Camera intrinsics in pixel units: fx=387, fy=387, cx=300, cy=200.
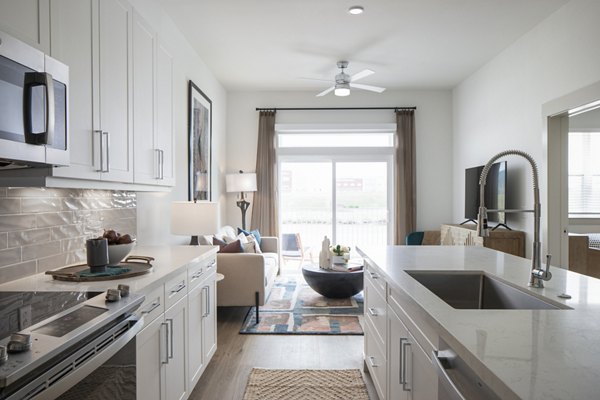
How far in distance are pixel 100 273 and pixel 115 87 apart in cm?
94

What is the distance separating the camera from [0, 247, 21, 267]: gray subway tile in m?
1.60

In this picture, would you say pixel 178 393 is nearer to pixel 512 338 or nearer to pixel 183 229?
pixel 183 229

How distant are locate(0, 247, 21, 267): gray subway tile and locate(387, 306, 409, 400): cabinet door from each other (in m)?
1.69

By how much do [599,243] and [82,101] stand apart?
5347mm

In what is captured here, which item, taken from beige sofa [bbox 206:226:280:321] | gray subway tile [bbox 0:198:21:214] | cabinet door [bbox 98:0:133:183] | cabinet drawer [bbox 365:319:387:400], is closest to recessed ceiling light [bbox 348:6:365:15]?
cabinet door [bbox 98:0:133:183]

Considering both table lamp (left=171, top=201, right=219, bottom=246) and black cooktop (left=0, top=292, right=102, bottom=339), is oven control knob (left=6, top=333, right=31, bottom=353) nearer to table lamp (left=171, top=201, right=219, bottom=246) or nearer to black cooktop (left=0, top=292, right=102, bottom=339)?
black cooktop (left=0, top=292, right=102, bottom=339)

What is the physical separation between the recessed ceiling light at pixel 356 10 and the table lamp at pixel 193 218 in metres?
2.16

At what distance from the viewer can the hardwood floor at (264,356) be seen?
260cm

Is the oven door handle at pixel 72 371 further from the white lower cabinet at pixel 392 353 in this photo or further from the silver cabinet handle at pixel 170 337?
the white lower cabinet at pixel 392 353

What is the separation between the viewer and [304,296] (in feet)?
15.7

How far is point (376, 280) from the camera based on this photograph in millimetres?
2262

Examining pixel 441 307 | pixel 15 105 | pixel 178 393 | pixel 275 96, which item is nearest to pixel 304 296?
pixel 178 393

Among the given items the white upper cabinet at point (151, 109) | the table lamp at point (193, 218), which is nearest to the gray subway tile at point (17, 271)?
the white upper cabinet at point (151, 109)

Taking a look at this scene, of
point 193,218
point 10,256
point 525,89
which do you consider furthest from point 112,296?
point 525,89
